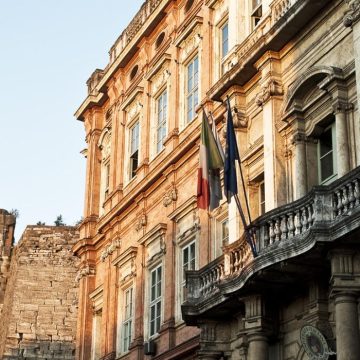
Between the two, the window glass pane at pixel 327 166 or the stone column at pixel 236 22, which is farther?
the stone column at pixel 236 22

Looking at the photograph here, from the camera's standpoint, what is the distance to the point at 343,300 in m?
16.0

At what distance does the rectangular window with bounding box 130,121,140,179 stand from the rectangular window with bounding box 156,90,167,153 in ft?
5.43

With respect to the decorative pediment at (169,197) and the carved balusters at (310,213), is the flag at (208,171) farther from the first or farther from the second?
the decorative pediment at (169,197)

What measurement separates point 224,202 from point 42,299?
826 inches

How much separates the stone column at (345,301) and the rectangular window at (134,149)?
14.9 meters

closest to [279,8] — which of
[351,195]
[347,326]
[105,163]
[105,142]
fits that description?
[351,195]

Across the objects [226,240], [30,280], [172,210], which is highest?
[30,280]

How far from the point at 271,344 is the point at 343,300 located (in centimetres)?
353

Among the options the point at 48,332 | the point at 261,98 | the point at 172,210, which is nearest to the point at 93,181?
the point at 172,210

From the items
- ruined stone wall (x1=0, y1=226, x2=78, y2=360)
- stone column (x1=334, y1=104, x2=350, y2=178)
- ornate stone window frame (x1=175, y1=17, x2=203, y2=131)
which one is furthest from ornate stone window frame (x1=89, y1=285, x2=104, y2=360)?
stone column (x1=334, y1=104, x2=350, y2=178)

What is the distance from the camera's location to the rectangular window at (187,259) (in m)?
24.9

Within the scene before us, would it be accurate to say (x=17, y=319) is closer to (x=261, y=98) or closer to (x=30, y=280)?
(x=30, y=280)

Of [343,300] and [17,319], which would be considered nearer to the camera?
[343,300]

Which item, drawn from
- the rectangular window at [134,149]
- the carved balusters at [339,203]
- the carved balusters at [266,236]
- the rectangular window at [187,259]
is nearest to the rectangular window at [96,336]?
the rectangular window at [134,149]
